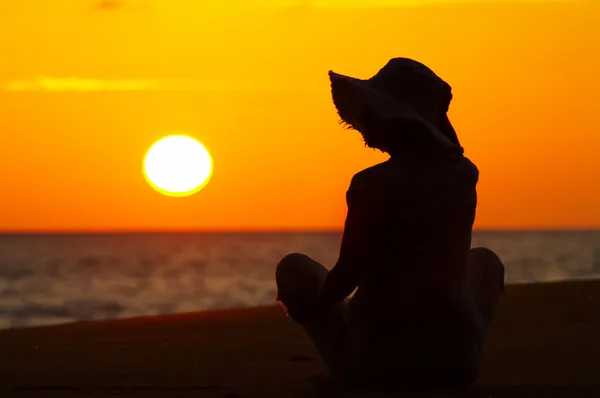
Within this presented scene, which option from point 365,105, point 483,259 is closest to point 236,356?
point 483,259

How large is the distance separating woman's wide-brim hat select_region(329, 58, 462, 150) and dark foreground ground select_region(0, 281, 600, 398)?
1605mm

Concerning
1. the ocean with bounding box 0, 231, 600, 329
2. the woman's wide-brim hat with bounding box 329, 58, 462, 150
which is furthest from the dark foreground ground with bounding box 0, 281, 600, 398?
the ocean with bounding box 0, 231, 600, 329

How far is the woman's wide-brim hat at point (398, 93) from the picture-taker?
6113 mm

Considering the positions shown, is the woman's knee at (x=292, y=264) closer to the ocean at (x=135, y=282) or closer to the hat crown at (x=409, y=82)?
the hat crown at (x=409, y=82)

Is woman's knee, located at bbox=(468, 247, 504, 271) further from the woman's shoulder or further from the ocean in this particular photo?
the ocean

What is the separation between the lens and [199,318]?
1245 cm

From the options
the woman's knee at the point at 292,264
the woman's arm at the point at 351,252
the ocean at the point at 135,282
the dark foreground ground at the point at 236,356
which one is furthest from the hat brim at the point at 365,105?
the ocean at the point at 135,282

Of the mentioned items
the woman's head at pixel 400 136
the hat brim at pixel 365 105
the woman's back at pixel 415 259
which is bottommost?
the woman's back at pixel 415 259

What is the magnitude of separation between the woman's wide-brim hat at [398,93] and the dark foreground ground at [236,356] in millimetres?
1605

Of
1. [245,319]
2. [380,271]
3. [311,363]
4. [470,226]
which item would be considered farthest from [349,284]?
[245,319]

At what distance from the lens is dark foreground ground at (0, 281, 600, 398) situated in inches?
289

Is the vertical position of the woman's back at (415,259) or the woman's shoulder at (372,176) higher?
the woman's shoulder at (372,176)

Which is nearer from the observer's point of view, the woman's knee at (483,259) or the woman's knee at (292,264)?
the woman's knee at (292,264)

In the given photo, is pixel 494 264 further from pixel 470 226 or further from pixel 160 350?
pixel 160 350
